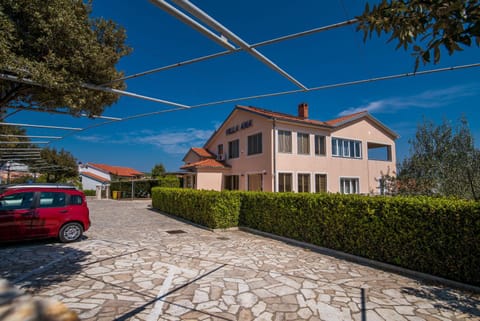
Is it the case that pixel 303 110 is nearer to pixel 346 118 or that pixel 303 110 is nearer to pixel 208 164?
pixel 346 118

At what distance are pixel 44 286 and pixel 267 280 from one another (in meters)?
4.54

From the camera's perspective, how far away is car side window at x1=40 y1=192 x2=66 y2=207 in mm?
8266

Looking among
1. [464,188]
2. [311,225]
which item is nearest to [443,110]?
[464,188]

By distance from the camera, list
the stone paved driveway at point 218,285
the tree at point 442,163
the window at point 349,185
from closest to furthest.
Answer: the stone paved driveway at point 218,285 < the tree at point 442,163 < the window at point 349,185

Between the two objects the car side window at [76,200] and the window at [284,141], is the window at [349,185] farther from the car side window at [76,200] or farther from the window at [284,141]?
the car side window at [76,200]

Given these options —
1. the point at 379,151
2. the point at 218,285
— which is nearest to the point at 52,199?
the point at 218,285

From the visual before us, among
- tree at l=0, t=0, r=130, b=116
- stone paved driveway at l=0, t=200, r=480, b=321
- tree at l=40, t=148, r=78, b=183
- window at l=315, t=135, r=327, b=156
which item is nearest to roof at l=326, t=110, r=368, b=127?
window at l=315, t=135, r=327, b=156

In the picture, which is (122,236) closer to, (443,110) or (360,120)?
(443,110)

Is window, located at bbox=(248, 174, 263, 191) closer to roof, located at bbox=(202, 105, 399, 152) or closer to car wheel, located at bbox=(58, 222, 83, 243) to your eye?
roof, located at bbox=(202, 105, 399, 152)

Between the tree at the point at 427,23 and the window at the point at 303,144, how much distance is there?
18.1 m

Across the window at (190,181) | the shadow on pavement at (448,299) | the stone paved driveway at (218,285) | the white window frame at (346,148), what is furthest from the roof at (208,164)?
the shadow on pavement at (448,299)

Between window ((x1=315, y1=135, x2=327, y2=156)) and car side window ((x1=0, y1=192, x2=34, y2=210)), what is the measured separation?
18.2 metres

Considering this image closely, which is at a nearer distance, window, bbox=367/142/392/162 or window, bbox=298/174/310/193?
window, bbox=298/174/310/193

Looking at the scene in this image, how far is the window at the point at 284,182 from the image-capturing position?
61.7ft
